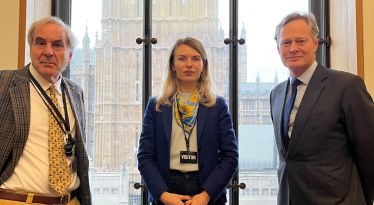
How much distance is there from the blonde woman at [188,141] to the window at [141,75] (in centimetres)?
62

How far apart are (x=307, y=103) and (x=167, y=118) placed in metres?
0.81

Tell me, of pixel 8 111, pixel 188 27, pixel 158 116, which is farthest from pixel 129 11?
pixel 8 111

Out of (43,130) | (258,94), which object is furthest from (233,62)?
(43,130)

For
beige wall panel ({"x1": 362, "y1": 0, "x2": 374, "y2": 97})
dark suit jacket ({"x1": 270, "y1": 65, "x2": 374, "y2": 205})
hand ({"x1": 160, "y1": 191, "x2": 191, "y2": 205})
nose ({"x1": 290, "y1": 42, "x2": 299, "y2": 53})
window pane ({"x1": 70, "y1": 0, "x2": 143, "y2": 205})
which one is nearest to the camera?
dark suit jacket ({"x1": 270, "y1": 65, "x2": 374, "y2": 205})

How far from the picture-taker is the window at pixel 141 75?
2.70 meters

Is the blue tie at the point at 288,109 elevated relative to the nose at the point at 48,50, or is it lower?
lower

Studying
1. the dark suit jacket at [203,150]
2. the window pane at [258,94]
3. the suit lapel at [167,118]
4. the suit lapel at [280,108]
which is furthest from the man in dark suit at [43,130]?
the window pane at [258,94]

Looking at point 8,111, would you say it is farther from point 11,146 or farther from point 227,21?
point 227,21

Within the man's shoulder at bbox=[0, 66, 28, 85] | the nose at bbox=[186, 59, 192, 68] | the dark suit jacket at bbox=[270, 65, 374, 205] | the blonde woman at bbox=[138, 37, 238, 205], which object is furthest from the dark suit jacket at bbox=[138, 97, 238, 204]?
the man's shoulder at bbox=[0, 66, 28, 85]

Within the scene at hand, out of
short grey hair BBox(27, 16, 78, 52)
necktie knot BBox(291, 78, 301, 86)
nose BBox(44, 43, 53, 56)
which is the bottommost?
necktie knot BBox(291, 78, 301, 86)

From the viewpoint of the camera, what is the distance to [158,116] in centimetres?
206

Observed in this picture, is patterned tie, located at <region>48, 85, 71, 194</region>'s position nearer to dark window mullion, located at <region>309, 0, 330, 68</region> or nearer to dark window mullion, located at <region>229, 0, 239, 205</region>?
dark window mullion, located at <region>229, 0, 239, 205</region>

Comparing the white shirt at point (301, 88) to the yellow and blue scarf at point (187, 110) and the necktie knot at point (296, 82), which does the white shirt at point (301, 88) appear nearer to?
the necktie knot at point (296, 82)

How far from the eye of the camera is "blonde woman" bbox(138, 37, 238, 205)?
1.91 m
